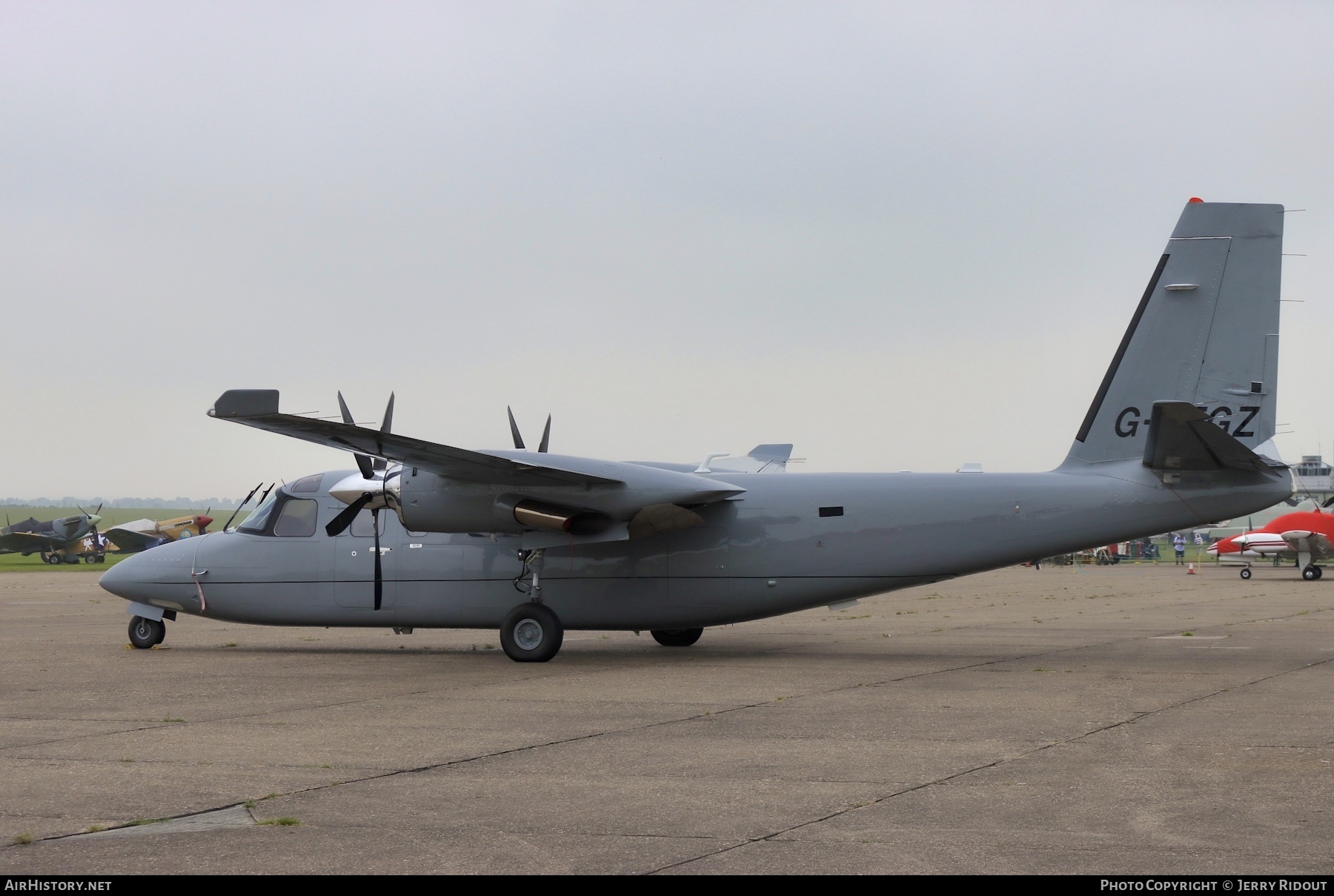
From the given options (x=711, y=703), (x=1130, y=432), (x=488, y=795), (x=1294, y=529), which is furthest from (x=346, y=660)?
(x=1294, y=529)

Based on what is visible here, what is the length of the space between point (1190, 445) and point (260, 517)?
1431 centimetres

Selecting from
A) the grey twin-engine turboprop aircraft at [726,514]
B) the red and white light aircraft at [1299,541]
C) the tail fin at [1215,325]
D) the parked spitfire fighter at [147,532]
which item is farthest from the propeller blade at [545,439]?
the parked spitfire fighter at [147,532]

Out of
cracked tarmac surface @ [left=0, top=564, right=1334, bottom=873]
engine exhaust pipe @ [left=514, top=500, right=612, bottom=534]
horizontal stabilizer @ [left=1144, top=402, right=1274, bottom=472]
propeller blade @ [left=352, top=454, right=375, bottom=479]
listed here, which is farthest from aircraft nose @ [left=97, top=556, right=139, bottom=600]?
horizontal stabilizer @ [left=1144, top=402, right=1274, bottom=472]

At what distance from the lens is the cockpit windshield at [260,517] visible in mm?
20109

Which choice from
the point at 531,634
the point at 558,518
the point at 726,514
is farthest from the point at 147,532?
the point at 726,514

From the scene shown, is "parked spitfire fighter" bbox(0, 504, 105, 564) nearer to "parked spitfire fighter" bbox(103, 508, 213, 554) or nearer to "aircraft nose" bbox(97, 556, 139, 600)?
"parked spitfire fighter" bbox(103, 508, 213, 554)

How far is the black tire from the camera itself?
20.6 metres

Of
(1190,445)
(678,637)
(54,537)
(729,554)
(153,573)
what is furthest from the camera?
(54,537)

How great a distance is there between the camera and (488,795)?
8391 mm

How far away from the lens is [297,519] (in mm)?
19984

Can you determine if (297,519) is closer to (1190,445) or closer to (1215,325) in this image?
(1190,445)

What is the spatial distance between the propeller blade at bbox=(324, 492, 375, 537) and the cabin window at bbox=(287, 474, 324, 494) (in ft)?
2.42

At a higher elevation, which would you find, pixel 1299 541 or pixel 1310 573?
pixel 1299 541

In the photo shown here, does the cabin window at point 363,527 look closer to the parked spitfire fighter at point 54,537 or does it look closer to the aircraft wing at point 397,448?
the aircraft wing at point 397,448
